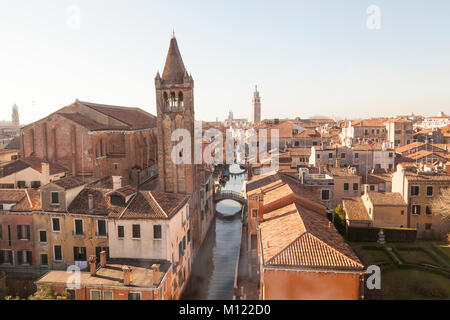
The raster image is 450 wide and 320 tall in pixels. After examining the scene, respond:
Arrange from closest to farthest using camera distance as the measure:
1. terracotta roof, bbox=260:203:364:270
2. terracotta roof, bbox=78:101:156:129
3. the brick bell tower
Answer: terracotta roof, bbox=260:203:364:270
the brick bell tower
terracotta roof, bbox=78:101:156:129

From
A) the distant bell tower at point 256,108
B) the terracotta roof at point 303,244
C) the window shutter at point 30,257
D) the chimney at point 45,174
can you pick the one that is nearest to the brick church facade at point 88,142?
the chimney at point 45,174

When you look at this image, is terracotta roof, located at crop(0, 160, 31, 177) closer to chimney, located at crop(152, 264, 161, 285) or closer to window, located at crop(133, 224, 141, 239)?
window, located at crop(133, 224, 141, 239)

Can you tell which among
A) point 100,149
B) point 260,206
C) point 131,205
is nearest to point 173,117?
point 100,149

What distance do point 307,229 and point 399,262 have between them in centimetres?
→ 900

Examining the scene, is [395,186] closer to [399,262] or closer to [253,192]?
[399,262]

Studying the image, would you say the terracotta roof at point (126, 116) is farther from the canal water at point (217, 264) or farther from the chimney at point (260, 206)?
the chimney at point (260, 206)

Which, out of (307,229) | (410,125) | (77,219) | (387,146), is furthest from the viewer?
(410,125)

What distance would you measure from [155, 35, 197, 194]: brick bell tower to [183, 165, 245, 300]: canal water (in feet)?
19.2

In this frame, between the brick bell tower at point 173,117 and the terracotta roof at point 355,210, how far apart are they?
498 inches

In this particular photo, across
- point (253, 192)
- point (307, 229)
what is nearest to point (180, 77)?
point (253, 192)

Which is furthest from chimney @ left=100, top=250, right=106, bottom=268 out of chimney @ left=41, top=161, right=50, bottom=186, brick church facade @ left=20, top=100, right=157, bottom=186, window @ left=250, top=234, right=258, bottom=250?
brick church facade @ left=20, top=100, right=157, bottom=186

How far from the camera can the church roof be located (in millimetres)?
29297

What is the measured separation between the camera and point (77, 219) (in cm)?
2139

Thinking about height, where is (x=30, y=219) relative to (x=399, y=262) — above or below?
above
